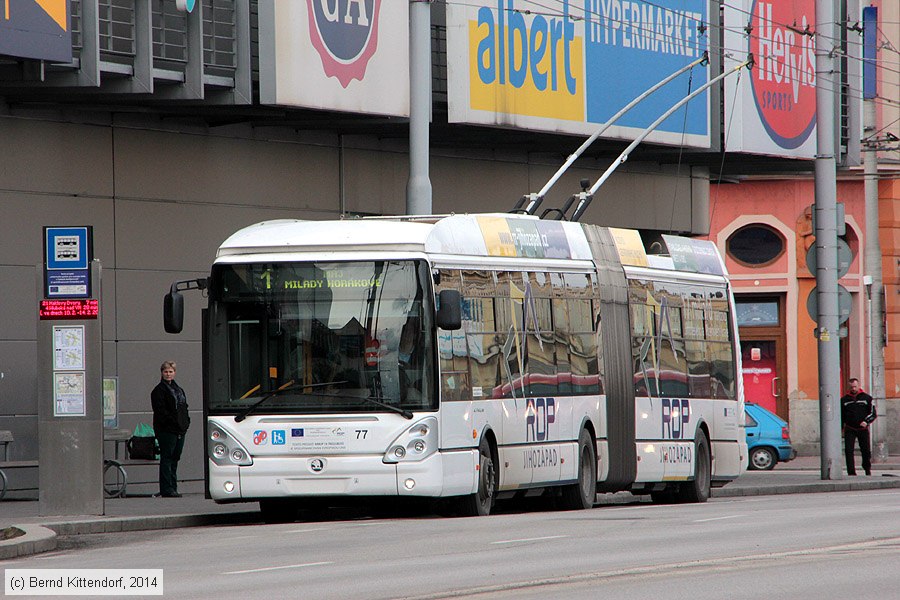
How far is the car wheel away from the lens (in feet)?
118

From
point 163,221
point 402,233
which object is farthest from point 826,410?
point 402,233

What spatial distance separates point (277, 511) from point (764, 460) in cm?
1860

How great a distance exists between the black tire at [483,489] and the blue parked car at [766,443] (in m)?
17.9

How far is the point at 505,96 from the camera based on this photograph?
27.1 meters

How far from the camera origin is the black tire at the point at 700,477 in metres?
23.6

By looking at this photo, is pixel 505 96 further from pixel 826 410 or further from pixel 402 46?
pixel 826 410

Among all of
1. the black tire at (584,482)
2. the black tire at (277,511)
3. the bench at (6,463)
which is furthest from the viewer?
the bench at (6,463)

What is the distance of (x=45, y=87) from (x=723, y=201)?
24.7 meters

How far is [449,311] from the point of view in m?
17.2

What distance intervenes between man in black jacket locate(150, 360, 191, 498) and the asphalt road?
14.8 feet

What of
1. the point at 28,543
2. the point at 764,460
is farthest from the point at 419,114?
the point at 764,460

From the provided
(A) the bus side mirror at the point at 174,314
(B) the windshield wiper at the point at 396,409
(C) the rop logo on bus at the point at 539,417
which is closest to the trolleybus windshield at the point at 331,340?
(B) the windshield wiper at the point at 396,409

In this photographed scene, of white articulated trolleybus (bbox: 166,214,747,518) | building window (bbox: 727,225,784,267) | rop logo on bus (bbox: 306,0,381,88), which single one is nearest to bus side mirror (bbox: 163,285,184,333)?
white articulated trolleybus (bbox: 166,214,747,518)

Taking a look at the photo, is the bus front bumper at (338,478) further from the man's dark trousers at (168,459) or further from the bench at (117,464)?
the bench at (117,464)
